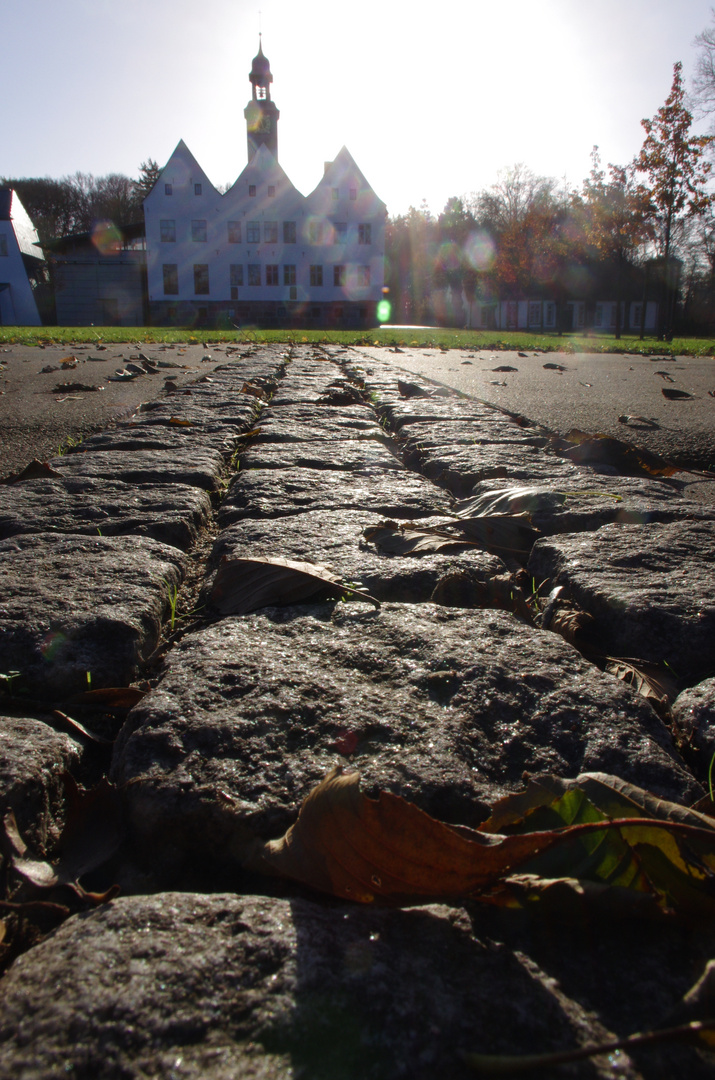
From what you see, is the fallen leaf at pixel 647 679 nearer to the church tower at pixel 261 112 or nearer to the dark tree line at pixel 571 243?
the dark tree line at pixel 571 243

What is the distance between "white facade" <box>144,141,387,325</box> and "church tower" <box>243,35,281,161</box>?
335 inches

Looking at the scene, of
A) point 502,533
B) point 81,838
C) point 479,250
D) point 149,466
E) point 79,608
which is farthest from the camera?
point 479,250

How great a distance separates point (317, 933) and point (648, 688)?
704 millimetres

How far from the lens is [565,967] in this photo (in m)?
0.57

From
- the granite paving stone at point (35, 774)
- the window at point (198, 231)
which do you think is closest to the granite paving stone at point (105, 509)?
the granite paving stone at point (35, 774)

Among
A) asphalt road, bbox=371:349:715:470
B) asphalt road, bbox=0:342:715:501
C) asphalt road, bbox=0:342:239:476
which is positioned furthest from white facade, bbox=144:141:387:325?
asphalt road, bbox=371:349:715:470

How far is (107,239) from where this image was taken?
134ft

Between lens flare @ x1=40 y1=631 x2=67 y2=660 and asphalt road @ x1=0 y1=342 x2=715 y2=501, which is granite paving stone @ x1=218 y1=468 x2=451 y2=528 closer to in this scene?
lens flare @ x1=40 y1=631 x2=67 y2=660

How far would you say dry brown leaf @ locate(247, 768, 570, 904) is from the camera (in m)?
0.63

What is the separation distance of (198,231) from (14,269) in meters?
12.3

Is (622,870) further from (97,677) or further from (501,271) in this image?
(501,271)

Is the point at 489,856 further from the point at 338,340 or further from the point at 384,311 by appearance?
the point at 384,311

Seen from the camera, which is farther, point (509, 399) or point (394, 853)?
point (509, 399)

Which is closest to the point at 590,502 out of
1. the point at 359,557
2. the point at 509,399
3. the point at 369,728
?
the point at 359,557
